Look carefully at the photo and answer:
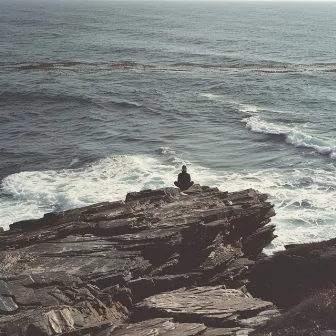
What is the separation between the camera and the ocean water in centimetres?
3142

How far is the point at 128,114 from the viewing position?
53469 mm

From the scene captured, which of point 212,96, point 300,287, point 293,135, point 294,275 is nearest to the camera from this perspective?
point 300,287

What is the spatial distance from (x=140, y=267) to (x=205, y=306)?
2609 millimetres

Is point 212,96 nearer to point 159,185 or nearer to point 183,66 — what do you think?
point 183,66

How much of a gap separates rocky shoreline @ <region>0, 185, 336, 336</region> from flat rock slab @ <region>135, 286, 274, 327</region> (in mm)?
34

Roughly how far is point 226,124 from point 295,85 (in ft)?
79.2

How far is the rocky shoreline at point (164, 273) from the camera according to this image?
44.5 ft

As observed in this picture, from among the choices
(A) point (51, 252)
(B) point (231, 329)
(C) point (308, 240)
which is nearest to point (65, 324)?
(A) point (51, 252)

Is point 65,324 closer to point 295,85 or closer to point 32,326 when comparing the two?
point 32,326

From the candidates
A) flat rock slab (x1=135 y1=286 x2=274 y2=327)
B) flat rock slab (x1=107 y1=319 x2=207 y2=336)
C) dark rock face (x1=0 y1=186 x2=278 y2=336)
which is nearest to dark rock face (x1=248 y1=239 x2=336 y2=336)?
dark rock face (x1=0 y1=186 x2=278 y2=336)

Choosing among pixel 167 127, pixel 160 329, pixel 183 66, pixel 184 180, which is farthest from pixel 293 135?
pixel 183 66

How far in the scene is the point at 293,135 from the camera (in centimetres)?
4378

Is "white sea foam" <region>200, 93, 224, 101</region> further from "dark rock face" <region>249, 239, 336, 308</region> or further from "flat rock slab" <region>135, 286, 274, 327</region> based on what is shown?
"flat rock slab" <region>135, 286, 274, 327</region>

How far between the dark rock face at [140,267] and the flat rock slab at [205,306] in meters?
0.03
